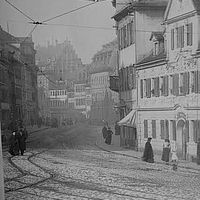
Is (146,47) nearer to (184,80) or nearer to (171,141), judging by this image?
(184,80)

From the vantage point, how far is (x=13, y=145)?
9.52ft

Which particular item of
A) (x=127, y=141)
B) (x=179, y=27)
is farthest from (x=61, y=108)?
(x=179, y=27)

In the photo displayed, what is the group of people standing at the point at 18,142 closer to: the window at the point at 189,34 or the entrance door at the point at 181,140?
the entrance door at the point at 181,140

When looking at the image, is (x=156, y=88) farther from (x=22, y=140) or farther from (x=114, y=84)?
(x=22, y=140)

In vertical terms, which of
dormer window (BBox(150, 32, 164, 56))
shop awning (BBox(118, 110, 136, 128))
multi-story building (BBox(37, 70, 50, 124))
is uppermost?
dormer window (BBox(150, 32, 164, 56))

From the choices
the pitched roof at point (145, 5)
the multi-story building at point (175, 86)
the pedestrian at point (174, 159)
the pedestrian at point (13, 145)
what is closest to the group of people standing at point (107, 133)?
the multi-story building at point (175, 86)

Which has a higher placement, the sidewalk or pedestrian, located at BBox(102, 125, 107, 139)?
pedestrian, located at BBox(102, 125, 107, 139)

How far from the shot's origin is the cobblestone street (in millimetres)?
2504

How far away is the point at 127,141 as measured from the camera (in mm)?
2668

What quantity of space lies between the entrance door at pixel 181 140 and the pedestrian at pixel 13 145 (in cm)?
127

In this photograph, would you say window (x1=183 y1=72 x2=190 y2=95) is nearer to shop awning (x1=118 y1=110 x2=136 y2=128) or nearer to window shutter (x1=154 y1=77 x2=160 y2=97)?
window shutter (x1=154 y1=77 x2=160 y2=97)

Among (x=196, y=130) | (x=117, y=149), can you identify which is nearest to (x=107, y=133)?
(x=117, y=149)

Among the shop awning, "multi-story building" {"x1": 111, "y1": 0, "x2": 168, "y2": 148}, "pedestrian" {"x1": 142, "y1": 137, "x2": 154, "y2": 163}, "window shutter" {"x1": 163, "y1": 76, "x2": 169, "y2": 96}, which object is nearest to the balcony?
"multi-story building" {"x1": 111, "y1": 0, "x2": 168, "y2": 148}

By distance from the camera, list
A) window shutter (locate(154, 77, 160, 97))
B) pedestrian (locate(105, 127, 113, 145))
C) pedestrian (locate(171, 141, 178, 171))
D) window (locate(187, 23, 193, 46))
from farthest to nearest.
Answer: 1. pedestrian (locate(105, 127, 113, 145))
2. window shutter (locate(154, 77, 160, 97))
3. pedestrian (locate(171, 141, 178, 171))
4. window (locate(187, 23, 193, 46))
